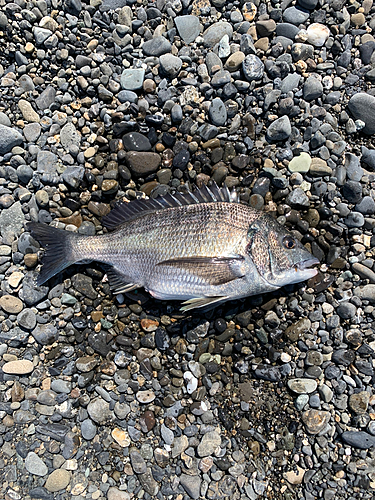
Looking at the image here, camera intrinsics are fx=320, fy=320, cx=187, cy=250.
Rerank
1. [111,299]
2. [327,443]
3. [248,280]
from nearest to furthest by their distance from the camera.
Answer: [248,280]
[327,443]
[111,299]

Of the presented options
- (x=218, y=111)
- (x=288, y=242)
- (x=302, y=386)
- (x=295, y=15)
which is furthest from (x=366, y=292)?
(x=295, y=15)

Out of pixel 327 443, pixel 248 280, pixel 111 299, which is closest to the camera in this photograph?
pixel 248 280

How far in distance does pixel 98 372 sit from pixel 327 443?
2746 millimetres

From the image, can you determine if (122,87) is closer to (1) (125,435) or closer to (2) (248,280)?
(2) (248,280)

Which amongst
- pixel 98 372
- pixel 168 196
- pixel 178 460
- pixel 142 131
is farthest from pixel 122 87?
pixel 178 460

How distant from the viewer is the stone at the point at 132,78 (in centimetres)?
379

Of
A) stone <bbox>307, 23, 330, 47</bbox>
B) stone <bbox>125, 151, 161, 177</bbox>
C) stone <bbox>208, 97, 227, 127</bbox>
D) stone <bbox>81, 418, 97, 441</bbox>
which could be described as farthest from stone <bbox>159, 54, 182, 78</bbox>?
stone <bbox>81, 418, 97, 441</bbox>

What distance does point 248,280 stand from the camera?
133 inches

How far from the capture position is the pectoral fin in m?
3.32

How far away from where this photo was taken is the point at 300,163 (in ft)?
12.2

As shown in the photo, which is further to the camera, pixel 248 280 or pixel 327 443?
pixel 327 443

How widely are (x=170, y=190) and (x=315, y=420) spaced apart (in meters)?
3.11

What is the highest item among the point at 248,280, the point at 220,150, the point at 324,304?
the point at 220,150

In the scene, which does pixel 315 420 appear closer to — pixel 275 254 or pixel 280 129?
pixel 275 254
